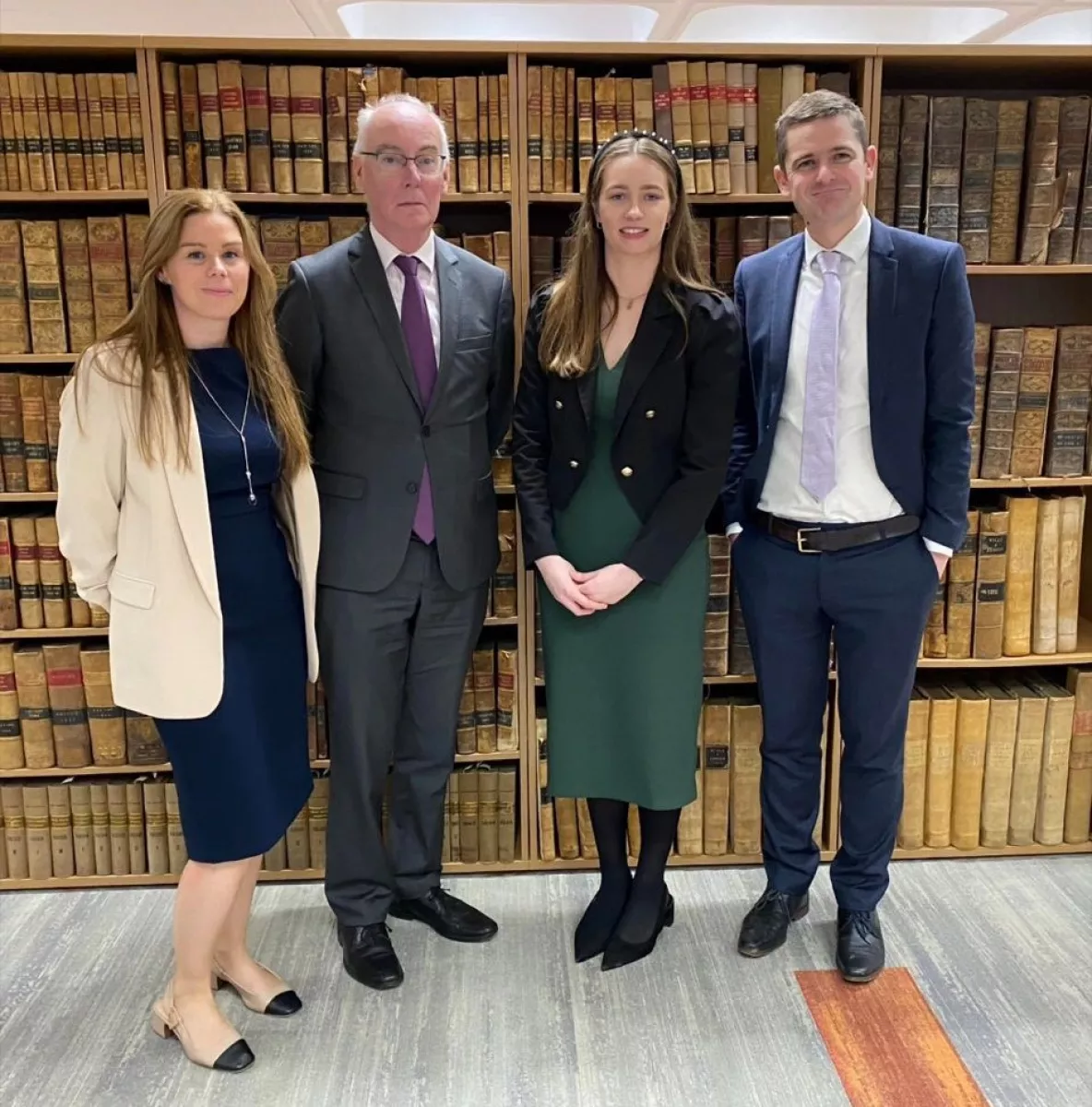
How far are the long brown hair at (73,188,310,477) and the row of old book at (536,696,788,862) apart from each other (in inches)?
46.0

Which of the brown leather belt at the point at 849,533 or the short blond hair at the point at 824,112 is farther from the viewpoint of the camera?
the brown leather belt at the point at 849,533

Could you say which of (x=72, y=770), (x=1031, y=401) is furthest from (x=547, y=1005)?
(x=1031, y=401)

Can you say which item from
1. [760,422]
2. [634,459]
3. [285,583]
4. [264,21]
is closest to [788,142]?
[760,422]

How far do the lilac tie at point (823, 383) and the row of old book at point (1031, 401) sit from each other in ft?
1.92

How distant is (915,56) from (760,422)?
955 mm

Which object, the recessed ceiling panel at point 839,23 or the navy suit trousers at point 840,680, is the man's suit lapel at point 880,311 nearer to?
the navy suit trousers at point 840,680

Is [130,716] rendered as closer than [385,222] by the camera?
Answer: No

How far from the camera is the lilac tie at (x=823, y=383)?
6.31 feet

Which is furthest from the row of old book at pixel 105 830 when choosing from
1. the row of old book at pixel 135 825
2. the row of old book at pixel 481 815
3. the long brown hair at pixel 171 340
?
the long brown hair at pixel 171 340

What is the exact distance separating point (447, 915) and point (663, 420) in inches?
48.1

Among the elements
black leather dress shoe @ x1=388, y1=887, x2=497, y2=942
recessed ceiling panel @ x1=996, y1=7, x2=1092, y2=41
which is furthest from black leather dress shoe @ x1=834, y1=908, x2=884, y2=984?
recessed ceiling panel @ x1=996, y1=7, x2=1092, y2=41

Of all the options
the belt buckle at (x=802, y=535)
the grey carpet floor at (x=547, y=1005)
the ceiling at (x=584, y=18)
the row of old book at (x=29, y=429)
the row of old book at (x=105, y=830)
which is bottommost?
the grey carpet floor at (x=547, y=1005)

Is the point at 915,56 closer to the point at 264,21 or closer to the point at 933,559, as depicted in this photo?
the point at 933,559

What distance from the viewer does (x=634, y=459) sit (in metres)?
1.91
